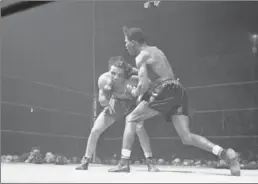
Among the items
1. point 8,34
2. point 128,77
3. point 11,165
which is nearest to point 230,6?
point 128,77

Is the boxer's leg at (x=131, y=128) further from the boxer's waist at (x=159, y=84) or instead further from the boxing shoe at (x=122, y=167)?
the boxer's waist at (x=159, y=84)

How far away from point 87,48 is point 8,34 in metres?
0.61

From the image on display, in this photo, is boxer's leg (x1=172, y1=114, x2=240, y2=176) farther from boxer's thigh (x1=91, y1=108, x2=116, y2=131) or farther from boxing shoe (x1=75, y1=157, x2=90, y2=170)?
boxing shoe (x1=75, y1=157, x2=90, y2=170)

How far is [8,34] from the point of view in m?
2.54

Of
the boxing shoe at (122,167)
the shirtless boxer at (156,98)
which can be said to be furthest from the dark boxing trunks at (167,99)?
the boxing shoe at (122,167)

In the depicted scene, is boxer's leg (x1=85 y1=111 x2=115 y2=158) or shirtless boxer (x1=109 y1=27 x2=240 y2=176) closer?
shirtless boxer (x1=109 y1=27 x2=240 y2=176)

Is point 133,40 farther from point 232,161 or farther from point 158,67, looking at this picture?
point 232,161

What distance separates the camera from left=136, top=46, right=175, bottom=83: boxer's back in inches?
87.7

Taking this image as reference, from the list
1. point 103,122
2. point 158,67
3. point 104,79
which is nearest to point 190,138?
point 158,67

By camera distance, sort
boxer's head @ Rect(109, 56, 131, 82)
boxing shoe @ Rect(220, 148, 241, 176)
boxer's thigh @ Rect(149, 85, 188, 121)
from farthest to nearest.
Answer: boxer's head @ Rect(109, 56, 131, 82) → boxer's thigh @ Rect(149, 85, 188, 121) → boxing shoe @ Rect(220, 148, 241, 176)

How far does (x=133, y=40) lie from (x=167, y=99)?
0.48 metres

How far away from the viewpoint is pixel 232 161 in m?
2.06

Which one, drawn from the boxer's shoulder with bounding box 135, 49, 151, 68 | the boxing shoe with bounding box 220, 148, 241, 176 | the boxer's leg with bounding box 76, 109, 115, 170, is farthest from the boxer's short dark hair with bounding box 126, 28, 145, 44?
→ the boxing shoe with bounding box 220, 148, 241, 176

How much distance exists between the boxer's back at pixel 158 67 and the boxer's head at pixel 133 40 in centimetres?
9
